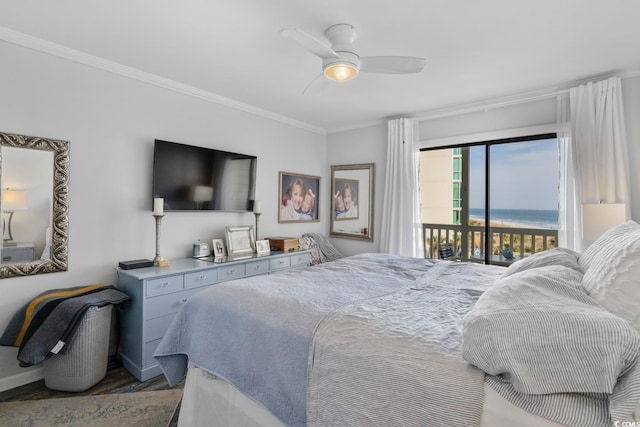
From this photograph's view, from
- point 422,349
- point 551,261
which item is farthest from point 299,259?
point 422,349

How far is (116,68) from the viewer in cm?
274

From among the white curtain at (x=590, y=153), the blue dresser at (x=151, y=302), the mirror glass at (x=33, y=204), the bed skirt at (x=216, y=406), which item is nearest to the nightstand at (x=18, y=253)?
the mirror glass at (x=33, y=204)

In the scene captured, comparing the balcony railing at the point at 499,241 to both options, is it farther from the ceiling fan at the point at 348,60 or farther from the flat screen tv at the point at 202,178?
the flat screen tv at the point at 202,178

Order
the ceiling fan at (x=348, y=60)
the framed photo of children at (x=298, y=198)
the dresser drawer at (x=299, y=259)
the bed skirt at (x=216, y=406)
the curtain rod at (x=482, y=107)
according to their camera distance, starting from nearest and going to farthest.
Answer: the bed skirt at (x=216, y=406) < the ceiling fan at (x=348, y=60) < the curtain rod at (x=482, y=107) < the dresser drawer at (x=299, y=259) < the framed photo of children at (x=298, y=198)

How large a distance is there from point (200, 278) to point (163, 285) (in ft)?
1.10

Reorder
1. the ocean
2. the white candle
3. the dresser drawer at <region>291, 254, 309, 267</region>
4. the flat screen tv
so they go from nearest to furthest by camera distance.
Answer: the white candle < the flat screen tv < the ocean < the dresser drawer at <region>291, 254, 309, 267</region>

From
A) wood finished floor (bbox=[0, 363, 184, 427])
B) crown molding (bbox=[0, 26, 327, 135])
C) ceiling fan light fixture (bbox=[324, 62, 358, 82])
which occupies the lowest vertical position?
wood finished floor (bbox=[0, 363, 184, 427])

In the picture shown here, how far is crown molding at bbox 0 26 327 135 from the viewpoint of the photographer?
229 centimetres

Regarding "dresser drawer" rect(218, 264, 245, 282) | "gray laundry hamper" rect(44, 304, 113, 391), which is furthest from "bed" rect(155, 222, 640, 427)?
"dresser drawer" rect(218, 264, 245, 282)

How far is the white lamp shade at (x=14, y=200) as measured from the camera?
224cm

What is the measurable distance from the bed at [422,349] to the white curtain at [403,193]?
212cm

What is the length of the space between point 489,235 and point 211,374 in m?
3.49

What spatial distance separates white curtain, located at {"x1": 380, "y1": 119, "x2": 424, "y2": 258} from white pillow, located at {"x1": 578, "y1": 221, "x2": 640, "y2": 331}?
2.70m

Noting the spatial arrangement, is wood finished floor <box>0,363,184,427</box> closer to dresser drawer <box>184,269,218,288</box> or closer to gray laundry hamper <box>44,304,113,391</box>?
gray laundry hamper <box>44,304,113,391</box>
